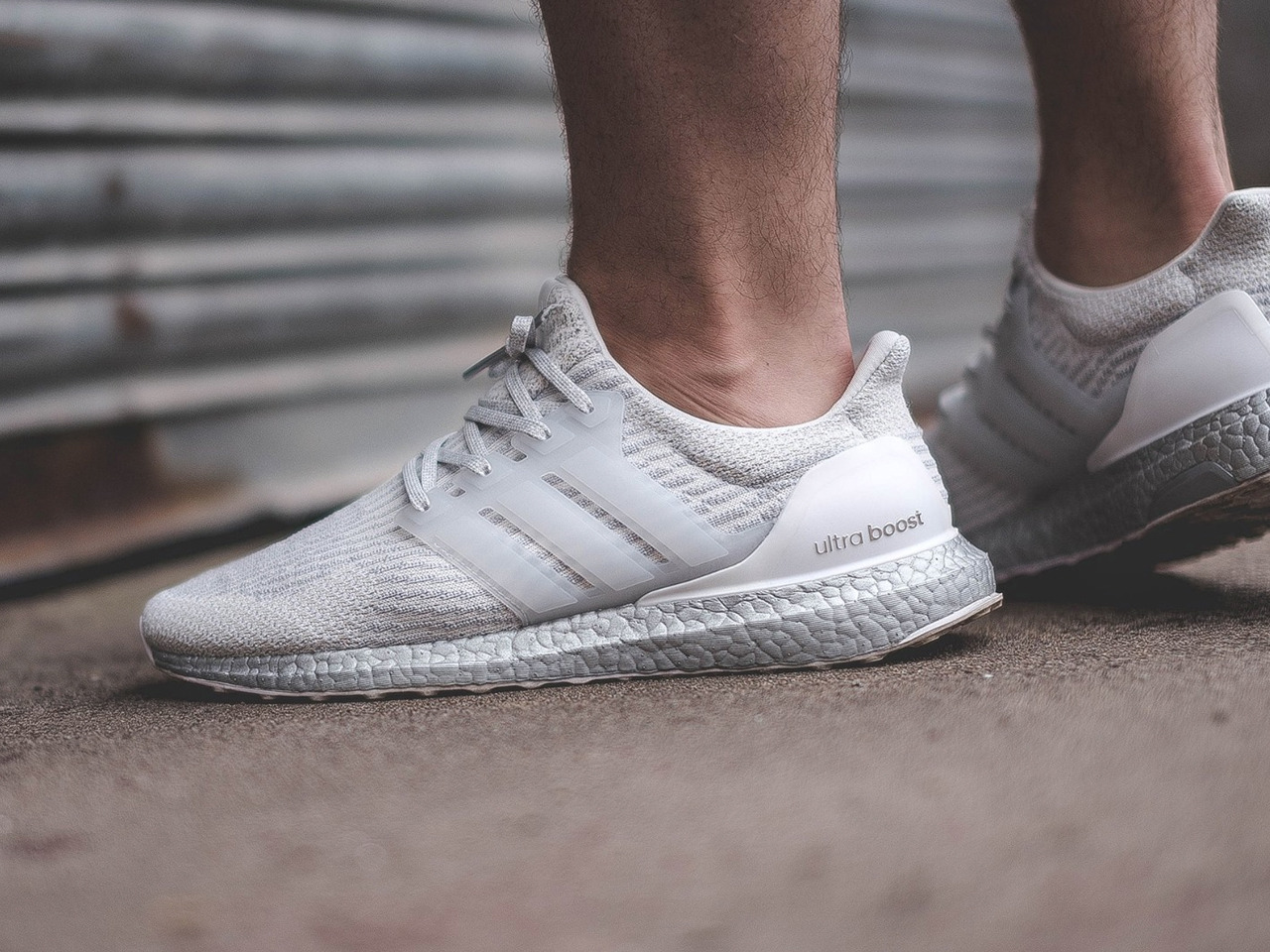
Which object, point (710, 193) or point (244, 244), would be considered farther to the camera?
point (244, 244)

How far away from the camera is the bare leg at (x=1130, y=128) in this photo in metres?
0.96

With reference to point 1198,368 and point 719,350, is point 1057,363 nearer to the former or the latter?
point 1198,368

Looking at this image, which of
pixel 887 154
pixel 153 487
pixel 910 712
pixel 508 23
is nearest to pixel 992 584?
pixel 910 712

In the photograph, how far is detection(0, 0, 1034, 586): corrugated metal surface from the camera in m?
1.49

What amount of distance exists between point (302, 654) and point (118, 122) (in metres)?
1.01

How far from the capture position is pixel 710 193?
853 mm

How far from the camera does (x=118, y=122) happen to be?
1.53m

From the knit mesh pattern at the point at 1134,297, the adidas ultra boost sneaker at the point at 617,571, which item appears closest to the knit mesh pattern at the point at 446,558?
the adidas ultra boost sneaker at the point at 617,571

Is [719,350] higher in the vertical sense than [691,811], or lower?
higher

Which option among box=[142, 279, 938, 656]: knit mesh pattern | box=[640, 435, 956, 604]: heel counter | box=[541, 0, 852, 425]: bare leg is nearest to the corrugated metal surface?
box=[142, 279, 938, 656]: knit mesh pattern

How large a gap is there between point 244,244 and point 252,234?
0.02 metres

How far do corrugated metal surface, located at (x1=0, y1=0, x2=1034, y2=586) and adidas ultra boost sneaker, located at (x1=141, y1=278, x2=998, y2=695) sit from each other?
2.67 feet

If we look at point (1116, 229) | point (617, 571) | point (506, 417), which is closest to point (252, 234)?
point (506, 417)

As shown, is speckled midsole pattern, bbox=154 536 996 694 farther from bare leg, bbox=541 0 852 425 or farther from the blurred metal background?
the blurred metal background
